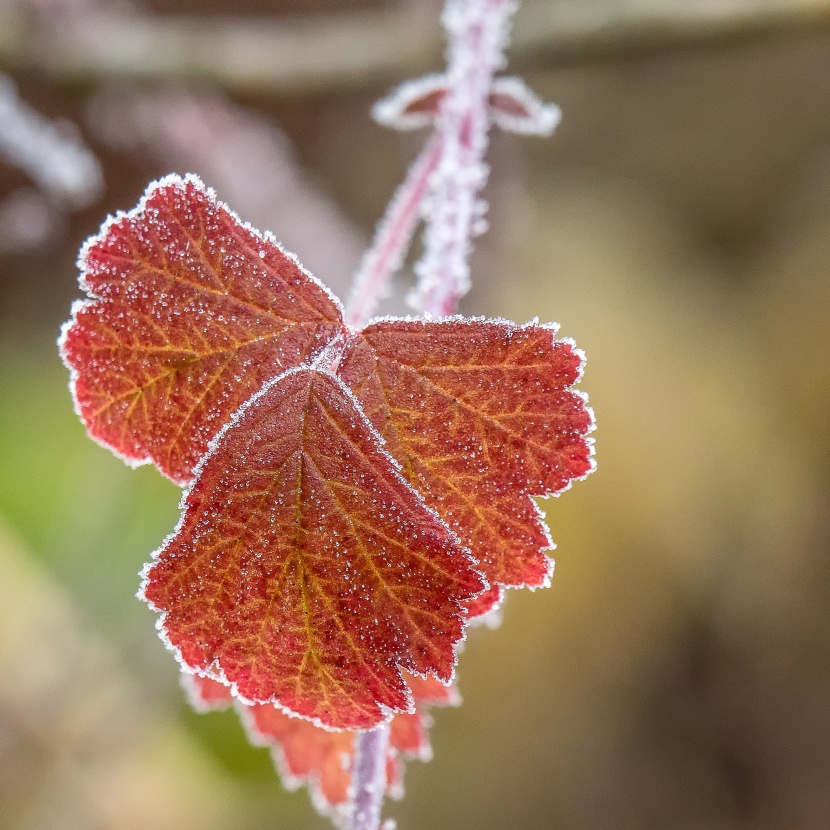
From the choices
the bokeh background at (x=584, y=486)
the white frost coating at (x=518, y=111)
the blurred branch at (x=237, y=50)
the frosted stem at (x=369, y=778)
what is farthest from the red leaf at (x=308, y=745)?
the bokeh background at (x=584, y=486)

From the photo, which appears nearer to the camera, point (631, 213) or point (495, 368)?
point (495, 368)

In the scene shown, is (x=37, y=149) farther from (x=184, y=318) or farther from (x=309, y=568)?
(x=309, y=568)

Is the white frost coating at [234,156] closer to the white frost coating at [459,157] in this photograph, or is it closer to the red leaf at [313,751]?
the white frost coating at [459,157]

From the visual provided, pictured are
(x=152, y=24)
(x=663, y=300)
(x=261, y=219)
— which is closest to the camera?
(x=152, y=24)

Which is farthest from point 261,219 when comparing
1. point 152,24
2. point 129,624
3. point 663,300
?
point 663,300

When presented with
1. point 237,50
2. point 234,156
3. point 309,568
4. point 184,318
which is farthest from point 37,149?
point 309,568

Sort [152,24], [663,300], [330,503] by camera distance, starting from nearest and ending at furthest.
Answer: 1. [330,503]
2. [152,24]
3. [663,300]

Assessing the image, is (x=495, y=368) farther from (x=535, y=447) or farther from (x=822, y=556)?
(x=822, y=556)
